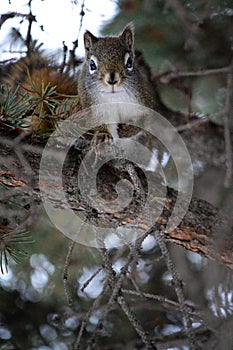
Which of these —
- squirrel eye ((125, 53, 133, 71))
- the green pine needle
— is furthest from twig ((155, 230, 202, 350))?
squirrel eye ((125, 53, 133, 71))

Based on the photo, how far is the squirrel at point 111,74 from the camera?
3.47ft

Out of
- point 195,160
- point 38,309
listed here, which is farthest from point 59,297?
point 195,160

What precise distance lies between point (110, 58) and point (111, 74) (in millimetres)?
43

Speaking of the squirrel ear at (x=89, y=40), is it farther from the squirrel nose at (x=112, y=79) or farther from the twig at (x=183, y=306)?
the twig at (x=183, y=306)

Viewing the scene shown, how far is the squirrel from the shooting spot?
1.06 m

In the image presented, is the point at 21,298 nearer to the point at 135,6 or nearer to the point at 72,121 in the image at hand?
the point at 72,121

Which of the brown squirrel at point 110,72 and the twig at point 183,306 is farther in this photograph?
the brown squirrel at point 110,72

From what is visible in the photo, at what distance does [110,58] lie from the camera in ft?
3.48

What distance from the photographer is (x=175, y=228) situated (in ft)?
3.43

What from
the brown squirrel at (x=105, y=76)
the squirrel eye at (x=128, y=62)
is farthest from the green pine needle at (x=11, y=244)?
the squirrel eye at (x=128, y=62)

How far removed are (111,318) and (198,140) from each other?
572mm

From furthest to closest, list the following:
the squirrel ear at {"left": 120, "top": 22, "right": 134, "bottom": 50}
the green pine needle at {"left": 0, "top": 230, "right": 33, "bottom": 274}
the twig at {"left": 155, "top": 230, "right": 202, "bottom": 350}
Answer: the squirrel ear at {"left": 120, "top": 22, "right": 134, "bottom": 50}, the green pine needle at {"left": 0, "top": 230, "right": 33, "bottom": 274}, the twig at {"left": 155, "top": 230, "right": 202, "bottom": 350}

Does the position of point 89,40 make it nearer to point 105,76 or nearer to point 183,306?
point 105,76

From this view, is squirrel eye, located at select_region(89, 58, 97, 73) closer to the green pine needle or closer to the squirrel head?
the squirrel head
